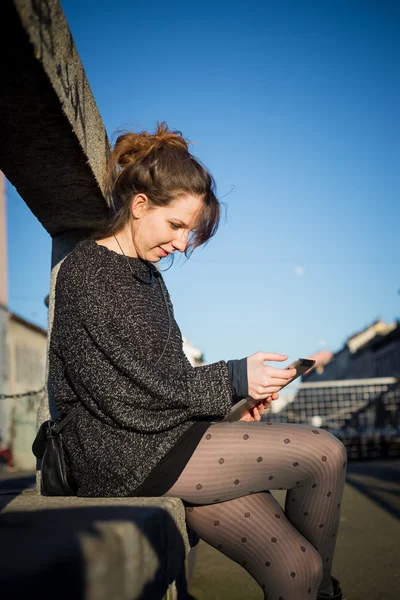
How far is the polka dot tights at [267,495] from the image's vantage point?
1.70m

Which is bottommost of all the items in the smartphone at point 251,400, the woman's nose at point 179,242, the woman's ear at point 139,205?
the smartphone at point 251,400

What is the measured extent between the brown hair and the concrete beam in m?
0.15

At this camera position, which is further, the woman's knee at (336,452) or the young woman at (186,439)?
the woman's knee at (336,452)

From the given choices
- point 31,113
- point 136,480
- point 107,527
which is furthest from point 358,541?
point 31,113

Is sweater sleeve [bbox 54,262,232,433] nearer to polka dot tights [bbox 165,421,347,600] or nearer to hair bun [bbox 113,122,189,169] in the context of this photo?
polka dot tights [bbox 165,421,347,600]

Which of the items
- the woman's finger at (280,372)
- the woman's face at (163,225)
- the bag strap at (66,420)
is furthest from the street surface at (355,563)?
the woman's finger at (280,372)

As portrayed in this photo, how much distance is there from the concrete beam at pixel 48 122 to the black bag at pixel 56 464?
34.6 inches

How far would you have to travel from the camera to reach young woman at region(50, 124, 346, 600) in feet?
5.55

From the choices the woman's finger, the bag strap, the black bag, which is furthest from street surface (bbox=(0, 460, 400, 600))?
the woman's finger

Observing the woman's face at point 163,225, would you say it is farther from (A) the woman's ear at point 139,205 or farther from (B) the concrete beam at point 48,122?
(B) the concrete beam at point 48,122

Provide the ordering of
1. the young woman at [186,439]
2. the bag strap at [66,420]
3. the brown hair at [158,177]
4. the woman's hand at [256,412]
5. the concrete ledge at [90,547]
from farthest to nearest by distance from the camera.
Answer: the woman's hand at [256,412] → the brown hair at [158,177] → the bag strap at [66,420] → the young woman at [186,439] → the concrete ledge at [90,547]

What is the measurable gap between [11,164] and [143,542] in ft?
4.57

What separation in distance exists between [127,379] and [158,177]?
2.28ft

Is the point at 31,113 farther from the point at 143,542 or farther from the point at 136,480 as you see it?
the point at 143,542
